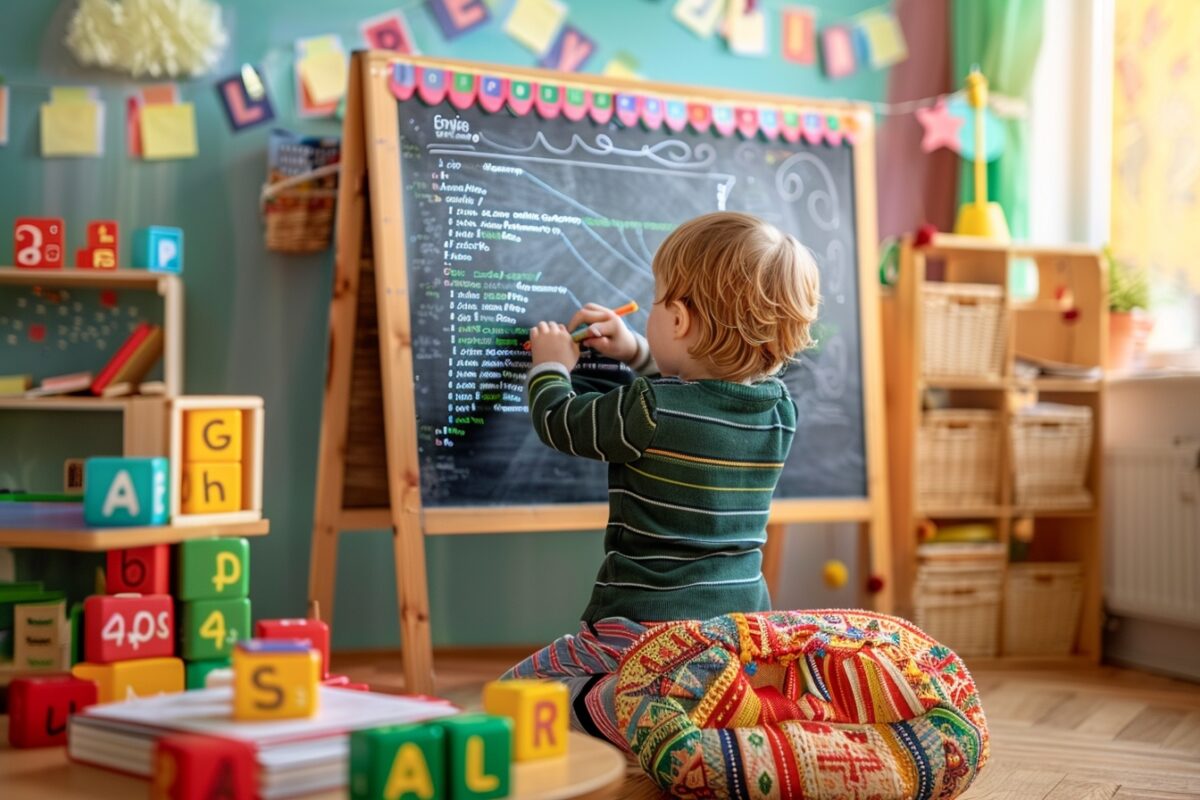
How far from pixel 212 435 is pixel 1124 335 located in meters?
2.69

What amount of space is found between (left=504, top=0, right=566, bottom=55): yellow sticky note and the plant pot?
5.38 feet

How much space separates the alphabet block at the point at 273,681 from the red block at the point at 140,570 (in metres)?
0.31

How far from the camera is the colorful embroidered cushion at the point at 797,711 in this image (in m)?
1.69

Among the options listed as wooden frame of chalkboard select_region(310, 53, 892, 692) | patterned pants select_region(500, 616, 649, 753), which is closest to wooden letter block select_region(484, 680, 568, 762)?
patterned pants select_region(500, 616, 649, 753)

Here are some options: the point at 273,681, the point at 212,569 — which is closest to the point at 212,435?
the point at 212,569

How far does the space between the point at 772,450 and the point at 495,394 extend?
0.72 metres

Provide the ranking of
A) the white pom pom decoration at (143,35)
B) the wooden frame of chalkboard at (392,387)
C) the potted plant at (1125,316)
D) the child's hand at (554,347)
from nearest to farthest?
the child's hand at (554,347)
the wooden frame of chalkboard at (392,387)
the white pom pom decoration at (143,35)
the potted plant at (1125,316)

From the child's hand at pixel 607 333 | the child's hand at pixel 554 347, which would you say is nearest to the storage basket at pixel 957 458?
the child's hand at pixel 607 333

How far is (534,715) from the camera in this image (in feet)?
3.69

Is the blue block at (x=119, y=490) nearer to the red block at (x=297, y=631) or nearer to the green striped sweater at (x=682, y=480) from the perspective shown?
the red block at (x=297, y=631)

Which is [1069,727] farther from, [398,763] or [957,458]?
[398,763]

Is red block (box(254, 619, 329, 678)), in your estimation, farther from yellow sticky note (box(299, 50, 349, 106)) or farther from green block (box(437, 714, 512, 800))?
yellow sticky note (box(299, 50, 349, 106))

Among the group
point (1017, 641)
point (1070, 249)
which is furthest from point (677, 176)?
point (1017, 641)

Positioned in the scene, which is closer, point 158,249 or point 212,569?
point 212,569
